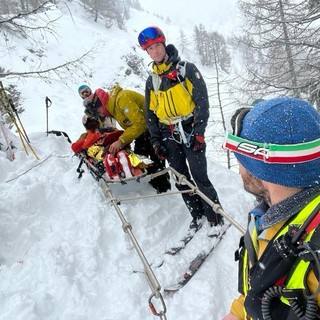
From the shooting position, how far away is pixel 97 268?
3.82 meters

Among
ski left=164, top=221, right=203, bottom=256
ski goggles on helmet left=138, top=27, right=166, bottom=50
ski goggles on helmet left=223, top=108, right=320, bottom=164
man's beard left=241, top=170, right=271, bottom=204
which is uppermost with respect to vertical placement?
ski goggles on helmet left=138, top=27, right=166, bottom=50

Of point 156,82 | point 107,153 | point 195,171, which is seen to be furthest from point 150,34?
point 107,153

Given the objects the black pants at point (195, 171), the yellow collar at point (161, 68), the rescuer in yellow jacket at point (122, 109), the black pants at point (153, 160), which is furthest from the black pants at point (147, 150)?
the yellow collar at point (161, 68)

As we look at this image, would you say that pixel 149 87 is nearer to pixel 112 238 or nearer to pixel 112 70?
pixel 112 238

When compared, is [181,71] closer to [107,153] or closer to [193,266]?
[107,153]

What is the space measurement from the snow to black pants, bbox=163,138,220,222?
Result: 242 mm

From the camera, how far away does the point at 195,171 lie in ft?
13.8

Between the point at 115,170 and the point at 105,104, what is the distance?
972mm

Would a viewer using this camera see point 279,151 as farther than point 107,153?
No

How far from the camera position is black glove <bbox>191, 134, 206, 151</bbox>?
3.93 m

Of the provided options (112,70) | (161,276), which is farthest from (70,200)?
(112,70)

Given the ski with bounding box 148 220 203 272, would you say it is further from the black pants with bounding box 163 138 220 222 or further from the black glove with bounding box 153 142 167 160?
the black glove with bounding box 153 142 167 160

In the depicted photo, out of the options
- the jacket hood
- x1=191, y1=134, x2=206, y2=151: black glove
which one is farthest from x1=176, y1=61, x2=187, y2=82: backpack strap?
the jacket hood

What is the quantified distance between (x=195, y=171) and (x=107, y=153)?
154cm
